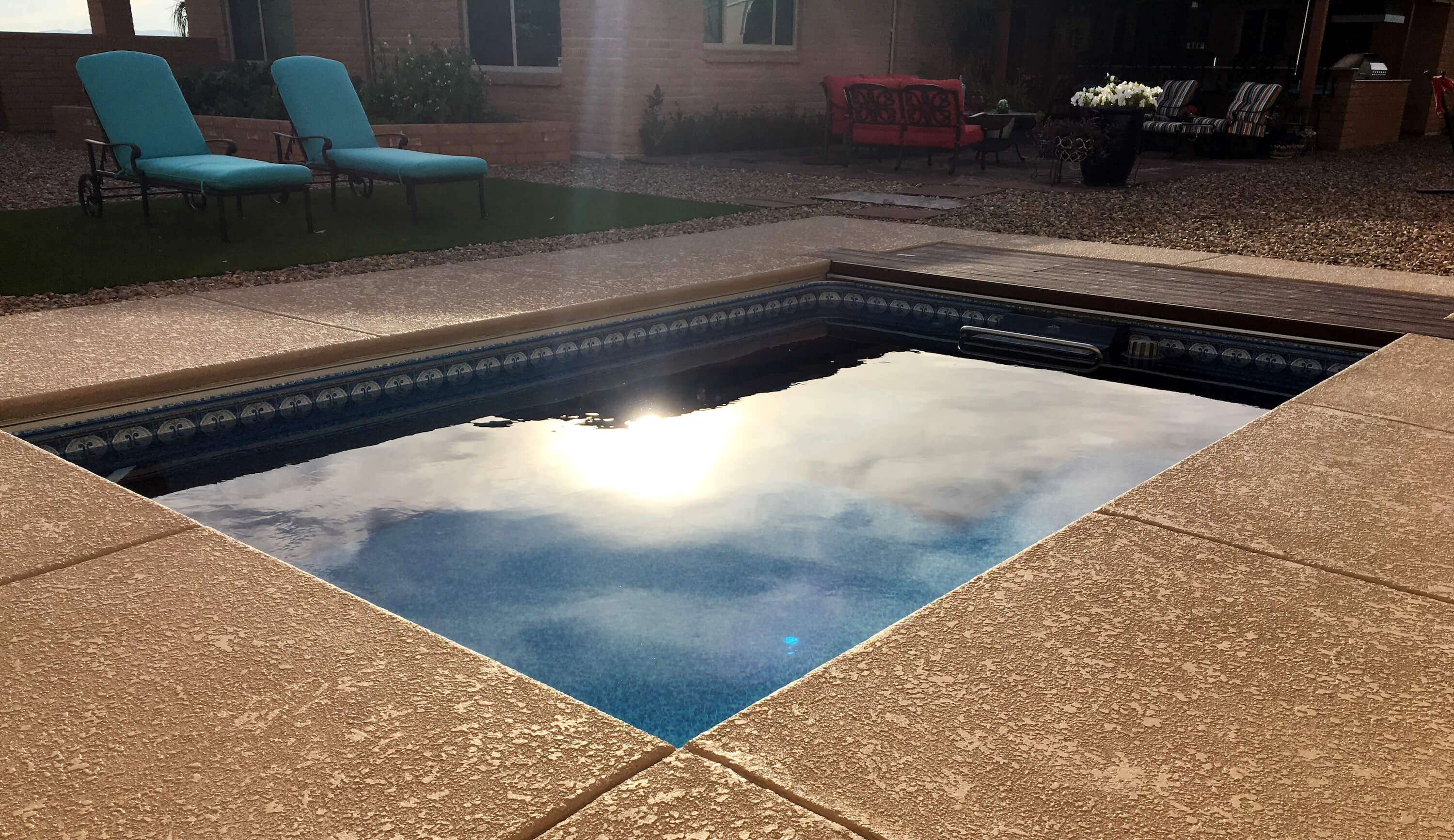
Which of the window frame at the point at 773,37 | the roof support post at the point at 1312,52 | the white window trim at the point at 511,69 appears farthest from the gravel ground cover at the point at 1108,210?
the window frame at the point at 773,37

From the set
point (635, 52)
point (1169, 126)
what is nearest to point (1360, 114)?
point (1169, 126)

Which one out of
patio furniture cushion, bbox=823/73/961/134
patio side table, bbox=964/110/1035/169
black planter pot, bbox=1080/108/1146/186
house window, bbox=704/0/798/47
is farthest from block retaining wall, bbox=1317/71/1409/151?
house window, bbox=704/0/798/47

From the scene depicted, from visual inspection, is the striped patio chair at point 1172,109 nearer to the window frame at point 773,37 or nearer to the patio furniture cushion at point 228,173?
the window frame at point 773,37

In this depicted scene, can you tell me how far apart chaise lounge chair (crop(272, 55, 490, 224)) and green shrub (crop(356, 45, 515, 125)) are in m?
3.05

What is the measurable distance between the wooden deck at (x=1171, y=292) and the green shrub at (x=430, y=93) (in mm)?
6736

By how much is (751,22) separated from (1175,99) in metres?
5.99

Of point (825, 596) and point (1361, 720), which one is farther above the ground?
point (1361, 720)

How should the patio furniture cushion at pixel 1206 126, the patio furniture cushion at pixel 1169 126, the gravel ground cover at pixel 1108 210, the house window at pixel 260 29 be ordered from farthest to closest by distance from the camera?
the house window at pixel 260 29, the patio furniture cushion at pixel 1169 126, the patio furniture cushion at pixel 1206 126, the gravel ground cover at pixel 1108 210

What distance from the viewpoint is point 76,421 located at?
3.17m

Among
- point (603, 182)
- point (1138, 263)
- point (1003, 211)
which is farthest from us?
point (603, 182)

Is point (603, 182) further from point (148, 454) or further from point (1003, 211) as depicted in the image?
point (148, 454)

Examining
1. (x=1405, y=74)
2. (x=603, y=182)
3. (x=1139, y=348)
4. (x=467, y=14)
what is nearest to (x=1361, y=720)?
(x=1139, y=348)

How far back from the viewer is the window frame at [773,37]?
1291 cm

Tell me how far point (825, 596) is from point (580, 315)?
6.68ft
